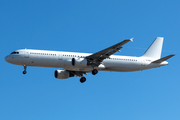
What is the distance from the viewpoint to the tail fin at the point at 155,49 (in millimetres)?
58531

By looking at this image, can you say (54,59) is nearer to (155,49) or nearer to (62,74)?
(62,74)

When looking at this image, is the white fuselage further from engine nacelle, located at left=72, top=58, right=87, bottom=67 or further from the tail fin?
the tail fin

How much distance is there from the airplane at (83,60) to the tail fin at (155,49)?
2958 millimetres

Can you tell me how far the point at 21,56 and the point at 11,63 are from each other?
2.15 m

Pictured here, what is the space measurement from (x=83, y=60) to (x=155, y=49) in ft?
53.1

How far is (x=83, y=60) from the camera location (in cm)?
5053

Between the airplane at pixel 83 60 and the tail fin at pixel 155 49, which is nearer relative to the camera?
the airplane at pixel 83 60

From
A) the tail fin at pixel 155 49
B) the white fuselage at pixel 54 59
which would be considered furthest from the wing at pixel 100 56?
the tail fin at pixel 155 49

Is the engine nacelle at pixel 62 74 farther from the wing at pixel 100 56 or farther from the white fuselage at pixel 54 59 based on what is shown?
the wing at pixel 100 56

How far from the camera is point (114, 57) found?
53219 millimetres

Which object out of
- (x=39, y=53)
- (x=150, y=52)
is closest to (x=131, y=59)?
(x=150, y=52)

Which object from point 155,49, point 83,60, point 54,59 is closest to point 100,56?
point 83,60

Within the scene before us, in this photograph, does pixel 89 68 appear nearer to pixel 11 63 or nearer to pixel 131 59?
pixel 131 59

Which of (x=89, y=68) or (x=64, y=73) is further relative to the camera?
A: (x=64, y=73)
